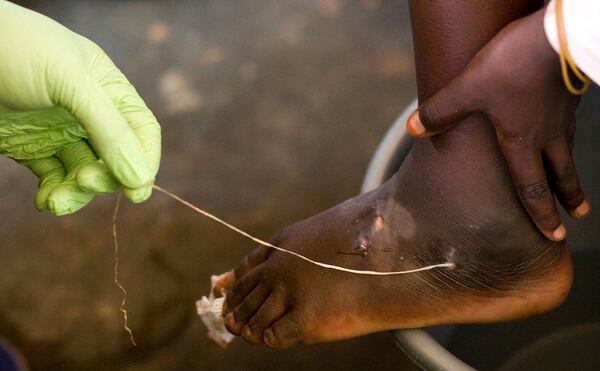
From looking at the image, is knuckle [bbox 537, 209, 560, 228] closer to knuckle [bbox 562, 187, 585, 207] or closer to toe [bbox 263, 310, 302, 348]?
knuckle [bbox 562, 187, 585, 207]

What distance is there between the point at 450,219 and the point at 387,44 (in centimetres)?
76

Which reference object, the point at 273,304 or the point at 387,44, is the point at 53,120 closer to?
the point at 273,304

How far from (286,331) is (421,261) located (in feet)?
0.61

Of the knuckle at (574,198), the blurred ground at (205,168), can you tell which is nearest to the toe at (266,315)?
the blurred ground at (205,168)

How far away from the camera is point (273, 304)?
848 millimetres

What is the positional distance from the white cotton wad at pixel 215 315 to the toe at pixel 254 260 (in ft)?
0.14

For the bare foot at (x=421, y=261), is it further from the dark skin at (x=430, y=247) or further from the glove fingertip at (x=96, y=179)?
the glove fingertip at (x=96, y=179)

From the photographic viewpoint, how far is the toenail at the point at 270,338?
0.84 metres

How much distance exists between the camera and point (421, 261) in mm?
792

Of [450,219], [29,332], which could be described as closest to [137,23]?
[29,332]

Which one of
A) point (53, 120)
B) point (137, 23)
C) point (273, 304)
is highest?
point (53, 120)

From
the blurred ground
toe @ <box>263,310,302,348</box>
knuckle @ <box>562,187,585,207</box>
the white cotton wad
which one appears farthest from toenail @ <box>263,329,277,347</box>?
knuckle @ <box>562,187,585,207</box>

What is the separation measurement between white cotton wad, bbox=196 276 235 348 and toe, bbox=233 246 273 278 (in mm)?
Answer: 42

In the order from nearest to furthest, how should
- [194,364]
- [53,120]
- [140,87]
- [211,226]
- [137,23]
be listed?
[53,120]
[194,364]
[211,226]
[140,87]
[137,23]
